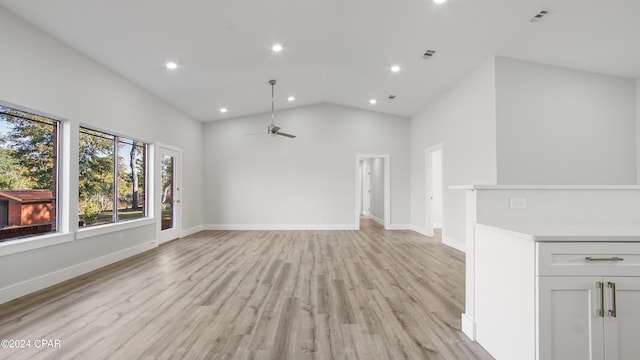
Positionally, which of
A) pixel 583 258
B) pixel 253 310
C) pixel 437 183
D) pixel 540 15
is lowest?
pixel 253 310

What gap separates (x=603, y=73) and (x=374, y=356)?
5.32 m

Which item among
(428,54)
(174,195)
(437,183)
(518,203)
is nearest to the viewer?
(518,203)

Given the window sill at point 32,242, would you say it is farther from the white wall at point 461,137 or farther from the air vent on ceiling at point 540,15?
the air vent on ceiling at point 540,15

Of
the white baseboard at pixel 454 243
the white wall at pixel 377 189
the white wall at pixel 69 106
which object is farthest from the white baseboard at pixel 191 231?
the white baseboard at pixel 454 243

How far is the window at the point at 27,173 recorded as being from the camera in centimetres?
298

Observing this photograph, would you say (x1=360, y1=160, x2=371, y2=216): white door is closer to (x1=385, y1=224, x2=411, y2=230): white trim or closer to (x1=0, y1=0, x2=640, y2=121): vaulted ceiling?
(x1=385, y1=224, x2=411, y2=230): white trim

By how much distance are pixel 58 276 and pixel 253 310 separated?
258cm

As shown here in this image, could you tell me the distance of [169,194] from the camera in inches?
246

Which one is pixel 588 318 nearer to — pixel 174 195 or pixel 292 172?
pixel 292 172

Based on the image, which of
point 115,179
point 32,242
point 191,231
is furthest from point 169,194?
point 32,242

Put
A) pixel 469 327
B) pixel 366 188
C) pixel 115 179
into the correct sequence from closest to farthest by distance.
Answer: pixel 469 327 < pixel 115 179 < pixel 366 188

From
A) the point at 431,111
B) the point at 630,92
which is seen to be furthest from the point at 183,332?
the point at 630,92

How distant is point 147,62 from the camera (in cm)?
420

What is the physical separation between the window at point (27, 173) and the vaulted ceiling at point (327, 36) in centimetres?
107
